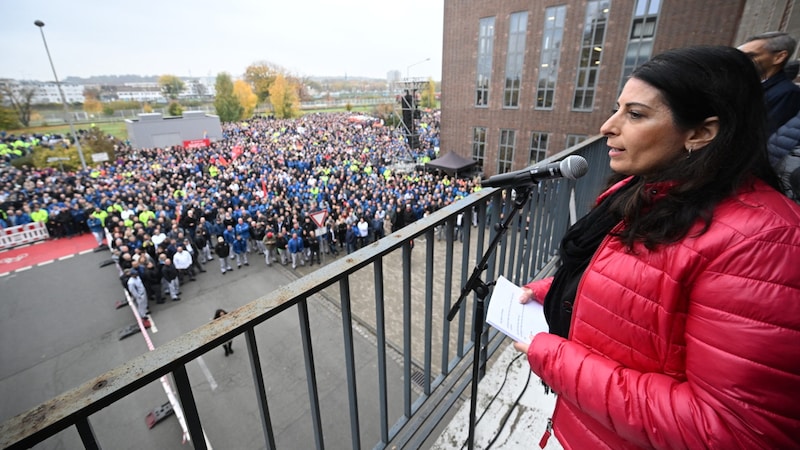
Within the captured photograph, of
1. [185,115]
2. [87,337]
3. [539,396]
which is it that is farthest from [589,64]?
[185,115]

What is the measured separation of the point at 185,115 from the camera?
38.6 m

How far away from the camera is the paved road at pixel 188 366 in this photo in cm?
638

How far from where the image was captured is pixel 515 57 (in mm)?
21750

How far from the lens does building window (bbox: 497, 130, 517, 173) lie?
23.2 meters

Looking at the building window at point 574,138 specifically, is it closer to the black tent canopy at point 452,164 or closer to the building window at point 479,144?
the building window at point 479,144

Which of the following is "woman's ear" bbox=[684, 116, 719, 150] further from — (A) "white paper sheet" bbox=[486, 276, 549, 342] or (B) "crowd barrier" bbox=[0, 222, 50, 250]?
(B) "crowd barrier" bbox=[0, 222, 50, 250]

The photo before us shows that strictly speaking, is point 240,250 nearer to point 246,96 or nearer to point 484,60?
point 484,60

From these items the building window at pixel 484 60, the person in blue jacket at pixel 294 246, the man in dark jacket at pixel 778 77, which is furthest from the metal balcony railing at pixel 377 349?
the building window at pixel 484 60

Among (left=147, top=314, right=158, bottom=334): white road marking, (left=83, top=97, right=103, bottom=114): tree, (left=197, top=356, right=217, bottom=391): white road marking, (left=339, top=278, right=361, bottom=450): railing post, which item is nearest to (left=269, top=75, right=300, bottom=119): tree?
(left=83, top=97, right=103, bottom=114): tree

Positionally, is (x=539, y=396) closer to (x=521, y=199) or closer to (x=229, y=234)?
(x=521, y=199)

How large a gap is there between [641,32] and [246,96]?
70181 millimetres

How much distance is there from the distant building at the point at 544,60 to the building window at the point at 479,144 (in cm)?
7

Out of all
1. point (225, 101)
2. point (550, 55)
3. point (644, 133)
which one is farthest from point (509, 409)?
point (225, 101)

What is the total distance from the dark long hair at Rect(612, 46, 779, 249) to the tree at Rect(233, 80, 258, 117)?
72.8m
